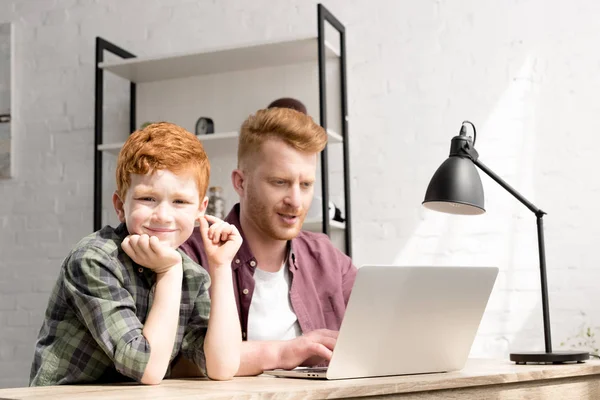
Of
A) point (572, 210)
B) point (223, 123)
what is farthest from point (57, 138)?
point (572, 210)

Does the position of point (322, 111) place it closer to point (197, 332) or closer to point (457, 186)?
point (457, 186)

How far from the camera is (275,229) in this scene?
2.00 meters

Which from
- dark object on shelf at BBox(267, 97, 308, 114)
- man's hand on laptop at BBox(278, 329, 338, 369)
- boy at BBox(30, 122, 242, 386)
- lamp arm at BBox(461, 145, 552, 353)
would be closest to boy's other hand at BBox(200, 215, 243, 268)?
boy at BBox(30, 122, 242, 386)

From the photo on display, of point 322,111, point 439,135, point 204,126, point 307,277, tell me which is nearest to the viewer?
point 307,277

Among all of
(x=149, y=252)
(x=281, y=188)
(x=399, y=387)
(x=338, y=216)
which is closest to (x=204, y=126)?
(x=338, y=216)

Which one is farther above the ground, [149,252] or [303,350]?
[149,252]

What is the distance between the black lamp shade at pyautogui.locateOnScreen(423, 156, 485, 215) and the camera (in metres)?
1.81

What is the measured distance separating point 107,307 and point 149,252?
0.11 metres

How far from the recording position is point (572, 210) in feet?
9.69

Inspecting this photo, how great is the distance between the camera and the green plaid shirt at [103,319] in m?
1.22

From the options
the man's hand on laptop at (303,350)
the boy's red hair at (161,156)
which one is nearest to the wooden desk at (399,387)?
the man's hand on laptop at (303,350)

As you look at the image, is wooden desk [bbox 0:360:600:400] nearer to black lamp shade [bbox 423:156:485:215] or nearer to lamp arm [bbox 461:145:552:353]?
lamp arm [bbox 461:145:552:353]

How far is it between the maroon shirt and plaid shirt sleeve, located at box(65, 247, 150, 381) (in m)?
0.65

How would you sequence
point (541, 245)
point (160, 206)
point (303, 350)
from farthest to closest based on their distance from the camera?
point (541, 245) → point (303, 350) → point (160, 206)
